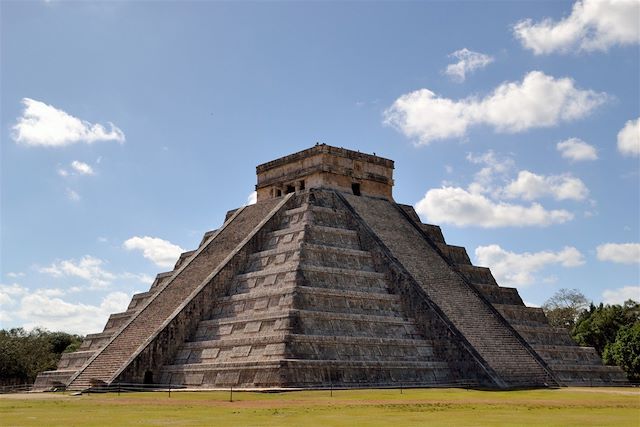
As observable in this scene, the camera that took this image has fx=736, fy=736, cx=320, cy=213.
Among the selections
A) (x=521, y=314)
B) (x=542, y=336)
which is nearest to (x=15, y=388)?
(x=521, y=314)

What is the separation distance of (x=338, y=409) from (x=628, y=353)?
27.8 metres

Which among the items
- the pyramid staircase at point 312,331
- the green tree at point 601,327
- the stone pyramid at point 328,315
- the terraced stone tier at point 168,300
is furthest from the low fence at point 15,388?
the green tree at point 601,327

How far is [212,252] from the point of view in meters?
36.8

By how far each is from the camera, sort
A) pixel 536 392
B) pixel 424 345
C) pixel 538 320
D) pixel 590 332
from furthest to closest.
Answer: pixel 590 332
pixel 538 320
pixel 424 345
pixel 536 392

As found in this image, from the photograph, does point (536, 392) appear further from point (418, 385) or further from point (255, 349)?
point (255, 349)

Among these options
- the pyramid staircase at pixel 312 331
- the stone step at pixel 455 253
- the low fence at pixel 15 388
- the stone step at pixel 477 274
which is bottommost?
the low fence at pixel 15 388

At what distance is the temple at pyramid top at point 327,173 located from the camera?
128 feet

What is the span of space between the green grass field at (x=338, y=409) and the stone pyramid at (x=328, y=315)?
227 centimetres

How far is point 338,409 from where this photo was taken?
18.9 meters

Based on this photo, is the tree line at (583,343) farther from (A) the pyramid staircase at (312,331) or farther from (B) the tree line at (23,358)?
(A) the pyramid staircase at (312,331)

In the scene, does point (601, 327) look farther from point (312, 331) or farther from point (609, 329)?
point (312, 331)

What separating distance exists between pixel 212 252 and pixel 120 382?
404 inches

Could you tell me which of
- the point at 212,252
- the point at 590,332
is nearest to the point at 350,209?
the point at 212,252

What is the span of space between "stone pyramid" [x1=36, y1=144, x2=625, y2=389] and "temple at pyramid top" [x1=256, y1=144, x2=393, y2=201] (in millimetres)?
96
